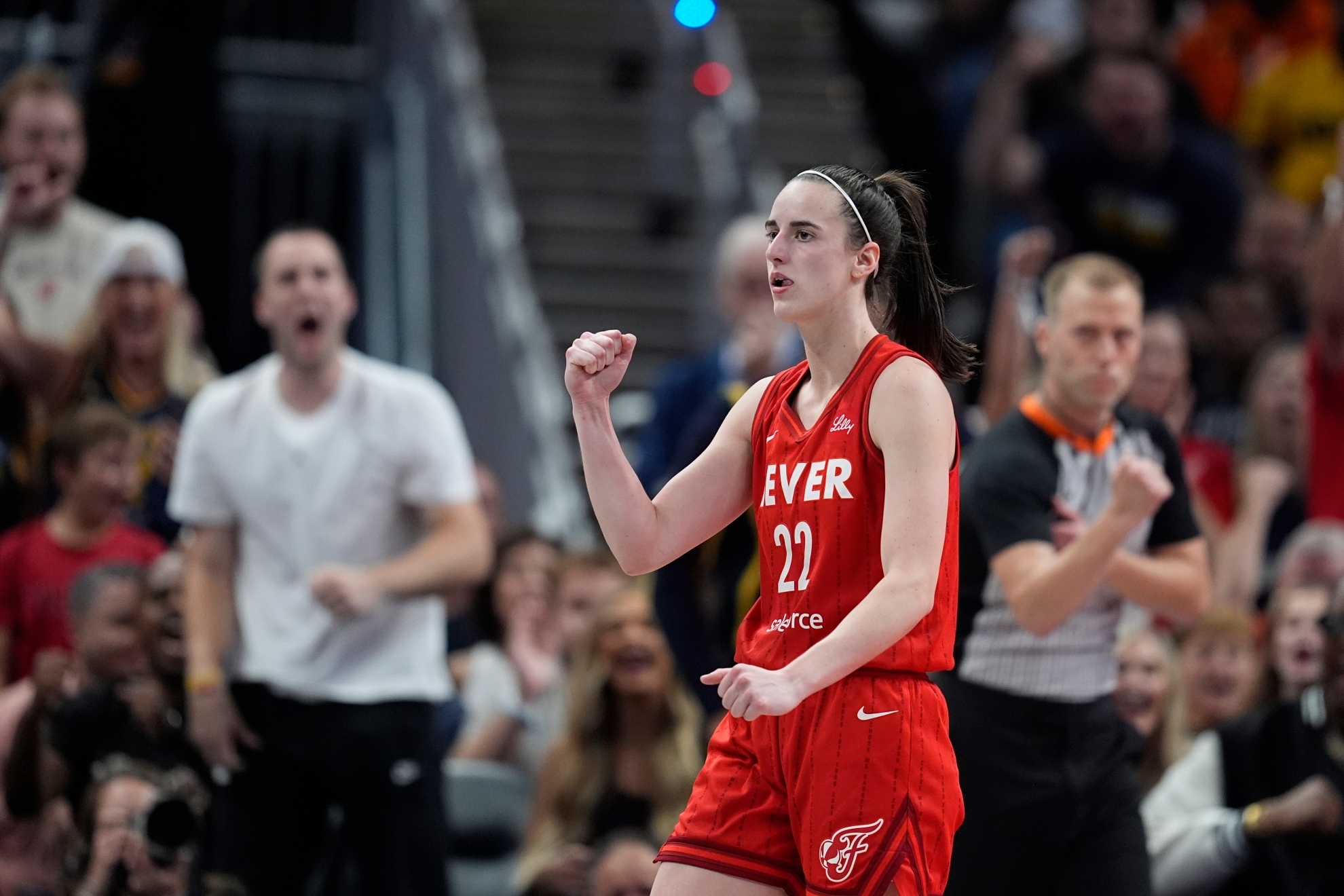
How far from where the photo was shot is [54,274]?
722 cm

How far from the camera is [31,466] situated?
687 centimetres

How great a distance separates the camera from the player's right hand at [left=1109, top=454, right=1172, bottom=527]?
400 centimetres

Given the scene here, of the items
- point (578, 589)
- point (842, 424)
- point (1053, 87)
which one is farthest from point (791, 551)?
point (1053, 87)

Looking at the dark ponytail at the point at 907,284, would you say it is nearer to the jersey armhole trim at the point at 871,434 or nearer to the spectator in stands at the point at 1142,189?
the jersey armhole trim at the point at 871,434

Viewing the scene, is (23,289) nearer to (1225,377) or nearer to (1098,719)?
(1098,719)

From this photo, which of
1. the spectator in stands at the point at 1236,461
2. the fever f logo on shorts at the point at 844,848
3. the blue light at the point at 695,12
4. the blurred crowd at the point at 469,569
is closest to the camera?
the fever f logo on shorts at the point at 844,848

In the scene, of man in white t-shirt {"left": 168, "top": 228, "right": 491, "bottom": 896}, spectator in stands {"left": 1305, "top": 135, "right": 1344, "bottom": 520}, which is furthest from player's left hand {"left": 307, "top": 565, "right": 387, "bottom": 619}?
spectator in stands {"left": 1305, "top": 135, "right": 1344, "bottom": 520}

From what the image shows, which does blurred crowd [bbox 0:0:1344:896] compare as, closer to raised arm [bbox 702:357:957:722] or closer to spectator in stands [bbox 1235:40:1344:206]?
spectator in stands [bbox 1235:40:1344:206]

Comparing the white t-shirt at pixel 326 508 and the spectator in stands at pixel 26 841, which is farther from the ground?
the white t-shirt at pixel 326 508

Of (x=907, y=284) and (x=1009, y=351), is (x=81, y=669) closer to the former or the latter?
(x=1009, y=351)

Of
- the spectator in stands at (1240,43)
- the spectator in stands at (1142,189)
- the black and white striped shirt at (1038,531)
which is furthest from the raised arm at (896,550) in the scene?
the spectator in stands at (1240,43)

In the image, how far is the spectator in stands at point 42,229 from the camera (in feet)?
22.3

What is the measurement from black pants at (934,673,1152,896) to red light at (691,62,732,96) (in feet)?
21.2

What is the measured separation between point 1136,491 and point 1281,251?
566 cm
